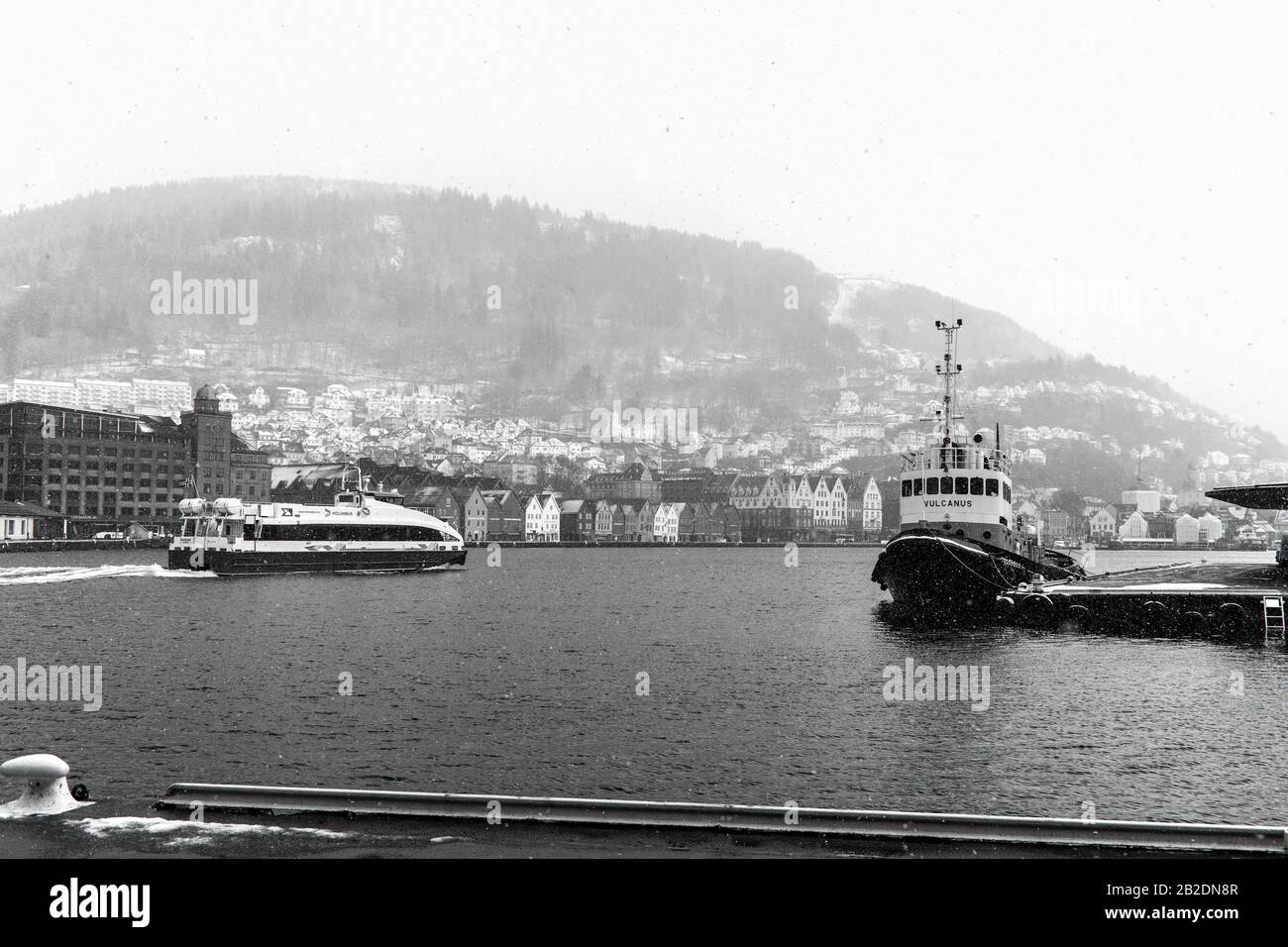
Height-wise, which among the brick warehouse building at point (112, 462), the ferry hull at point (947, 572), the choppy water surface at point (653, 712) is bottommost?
the choppy water surface at point (653, 712)

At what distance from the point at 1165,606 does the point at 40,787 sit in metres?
56.9

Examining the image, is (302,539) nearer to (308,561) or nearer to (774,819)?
(308,561)

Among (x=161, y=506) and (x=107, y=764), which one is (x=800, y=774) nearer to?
(x=107, y=764)

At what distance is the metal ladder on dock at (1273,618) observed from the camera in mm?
52531

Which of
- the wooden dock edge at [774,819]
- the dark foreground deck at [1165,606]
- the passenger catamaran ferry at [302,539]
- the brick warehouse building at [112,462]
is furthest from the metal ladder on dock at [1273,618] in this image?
the brick warehouse building at [112,462]

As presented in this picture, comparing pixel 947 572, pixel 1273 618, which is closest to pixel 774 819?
pixel 1273 618

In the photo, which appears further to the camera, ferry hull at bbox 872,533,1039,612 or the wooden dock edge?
ferry hull at bbox 872,533,1039,612

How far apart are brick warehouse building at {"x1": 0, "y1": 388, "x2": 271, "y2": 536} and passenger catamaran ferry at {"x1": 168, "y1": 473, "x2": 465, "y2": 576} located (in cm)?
8432

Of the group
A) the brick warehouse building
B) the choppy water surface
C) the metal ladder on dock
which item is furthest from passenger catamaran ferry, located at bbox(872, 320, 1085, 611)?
the brick warehouse building

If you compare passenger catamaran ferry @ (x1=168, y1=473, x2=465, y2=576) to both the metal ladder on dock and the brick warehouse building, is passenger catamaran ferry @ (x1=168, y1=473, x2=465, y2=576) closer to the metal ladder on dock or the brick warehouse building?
the metal ladder on dock

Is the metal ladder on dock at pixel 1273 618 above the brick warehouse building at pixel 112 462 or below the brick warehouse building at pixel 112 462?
below

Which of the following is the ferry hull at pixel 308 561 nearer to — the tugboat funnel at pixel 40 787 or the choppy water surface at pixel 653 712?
the choppy water surface at pixel 653 712

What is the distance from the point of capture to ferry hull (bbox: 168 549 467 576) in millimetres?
91688
